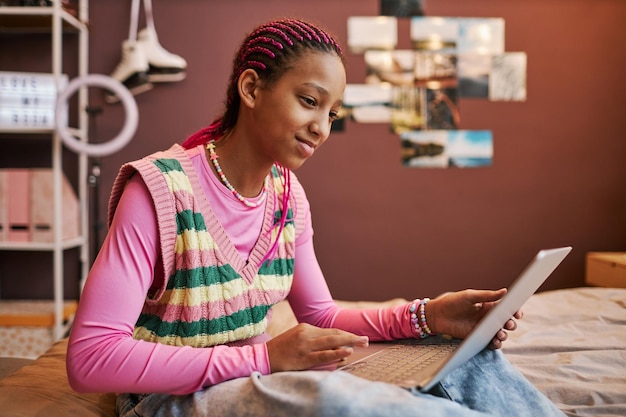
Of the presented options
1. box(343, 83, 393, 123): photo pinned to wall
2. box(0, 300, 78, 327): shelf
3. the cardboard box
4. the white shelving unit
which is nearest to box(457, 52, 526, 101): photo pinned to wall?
box(343, 83, 393, 123): photo pinned to wall

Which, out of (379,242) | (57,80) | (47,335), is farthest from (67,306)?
(379,242)

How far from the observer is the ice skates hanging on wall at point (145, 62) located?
2.81 metres

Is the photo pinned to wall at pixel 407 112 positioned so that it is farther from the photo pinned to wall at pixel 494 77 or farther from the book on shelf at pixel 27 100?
the book on shelf at pixel 27 100

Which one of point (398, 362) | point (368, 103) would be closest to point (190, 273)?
point (398, 362)

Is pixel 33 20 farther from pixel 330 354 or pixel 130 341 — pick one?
pixel 330 354

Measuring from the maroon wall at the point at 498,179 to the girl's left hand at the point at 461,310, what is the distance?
1.92m

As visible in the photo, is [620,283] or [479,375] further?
[620,283]

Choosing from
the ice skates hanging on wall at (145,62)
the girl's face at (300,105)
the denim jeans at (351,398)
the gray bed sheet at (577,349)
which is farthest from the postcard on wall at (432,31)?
the denim jeans at (351,398)

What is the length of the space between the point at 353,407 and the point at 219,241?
0.44 m

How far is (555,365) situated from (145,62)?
2226 millimetres

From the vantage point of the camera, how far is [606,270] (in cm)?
265

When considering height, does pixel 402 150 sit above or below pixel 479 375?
above

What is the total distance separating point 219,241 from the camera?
1091mm

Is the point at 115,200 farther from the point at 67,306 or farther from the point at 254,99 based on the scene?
the point at 67,306
